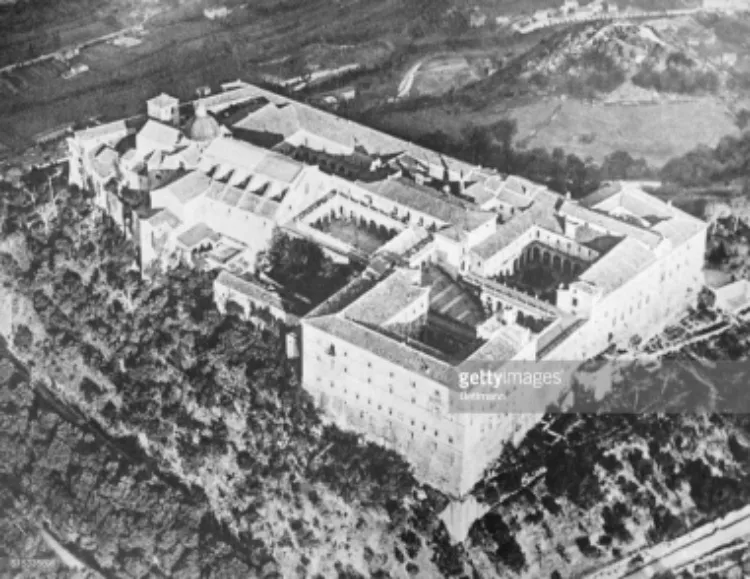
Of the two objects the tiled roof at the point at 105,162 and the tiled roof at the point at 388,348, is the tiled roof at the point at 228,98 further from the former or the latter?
the tiled roof at the point at 388,348

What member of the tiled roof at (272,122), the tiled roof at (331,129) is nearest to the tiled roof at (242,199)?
the tiled roof at (272,122)

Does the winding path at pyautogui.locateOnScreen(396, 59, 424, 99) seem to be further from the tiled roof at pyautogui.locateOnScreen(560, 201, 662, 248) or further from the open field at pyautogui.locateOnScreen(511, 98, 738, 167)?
the tiled roof at pyautogui.locateOnScreen(560, 201, 662, 248)

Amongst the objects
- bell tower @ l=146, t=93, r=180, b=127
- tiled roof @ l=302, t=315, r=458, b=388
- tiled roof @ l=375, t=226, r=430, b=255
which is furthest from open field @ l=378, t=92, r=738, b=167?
tiled roof @ l=302, t=315, r=458, b=388

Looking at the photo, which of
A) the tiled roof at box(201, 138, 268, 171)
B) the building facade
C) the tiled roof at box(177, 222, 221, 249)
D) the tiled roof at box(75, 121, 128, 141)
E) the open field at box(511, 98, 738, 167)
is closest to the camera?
the building facade

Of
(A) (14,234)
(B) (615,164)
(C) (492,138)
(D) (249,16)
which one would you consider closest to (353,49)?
(D) (249,16)

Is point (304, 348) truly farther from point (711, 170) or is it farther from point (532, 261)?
point (711, 170)

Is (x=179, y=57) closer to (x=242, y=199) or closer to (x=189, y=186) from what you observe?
(x=189, y=186)
